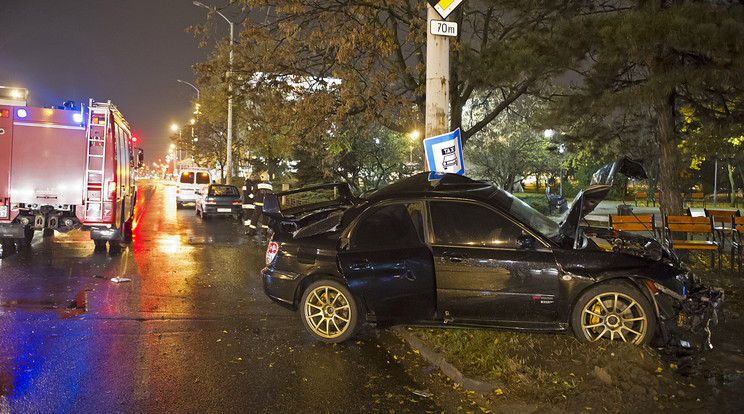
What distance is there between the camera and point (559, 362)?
195 inches

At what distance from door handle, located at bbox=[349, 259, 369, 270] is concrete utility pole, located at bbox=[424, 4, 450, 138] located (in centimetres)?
282

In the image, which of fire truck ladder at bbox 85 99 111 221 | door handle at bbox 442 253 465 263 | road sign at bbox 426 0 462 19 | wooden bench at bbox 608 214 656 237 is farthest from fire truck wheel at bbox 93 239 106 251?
wooden bench at bbox 608 214 656 237

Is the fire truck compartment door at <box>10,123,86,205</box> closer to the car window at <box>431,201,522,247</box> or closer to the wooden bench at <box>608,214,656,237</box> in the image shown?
the car window at <box>431,201,522,247</box>

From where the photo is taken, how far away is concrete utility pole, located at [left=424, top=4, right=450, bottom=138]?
787 cm

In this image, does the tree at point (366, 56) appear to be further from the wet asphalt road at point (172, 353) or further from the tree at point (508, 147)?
the tree at point (508, 147)

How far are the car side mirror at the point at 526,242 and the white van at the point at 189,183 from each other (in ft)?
86.4

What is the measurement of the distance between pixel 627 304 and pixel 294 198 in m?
24.7

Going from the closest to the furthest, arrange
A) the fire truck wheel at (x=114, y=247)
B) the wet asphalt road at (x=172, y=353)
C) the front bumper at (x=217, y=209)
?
1. the wet asphalt road at (x=172, y=353)
2. the fire truck wheel at (x=114, y=247)
3. the front bumper at (x=217, y=209)

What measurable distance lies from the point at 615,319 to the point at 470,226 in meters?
1.59

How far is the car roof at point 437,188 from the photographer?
5.93 meters

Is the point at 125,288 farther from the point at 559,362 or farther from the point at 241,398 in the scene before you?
the point at 559,362

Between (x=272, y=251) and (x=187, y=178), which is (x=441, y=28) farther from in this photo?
(x=187, y=178)

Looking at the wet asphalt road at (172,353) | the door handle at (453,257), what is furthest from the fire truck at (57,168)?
the door handle at (453,257)

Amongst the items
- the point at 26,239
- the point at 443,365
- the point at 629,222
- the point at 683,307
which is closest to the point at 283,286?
the point at 443,365
